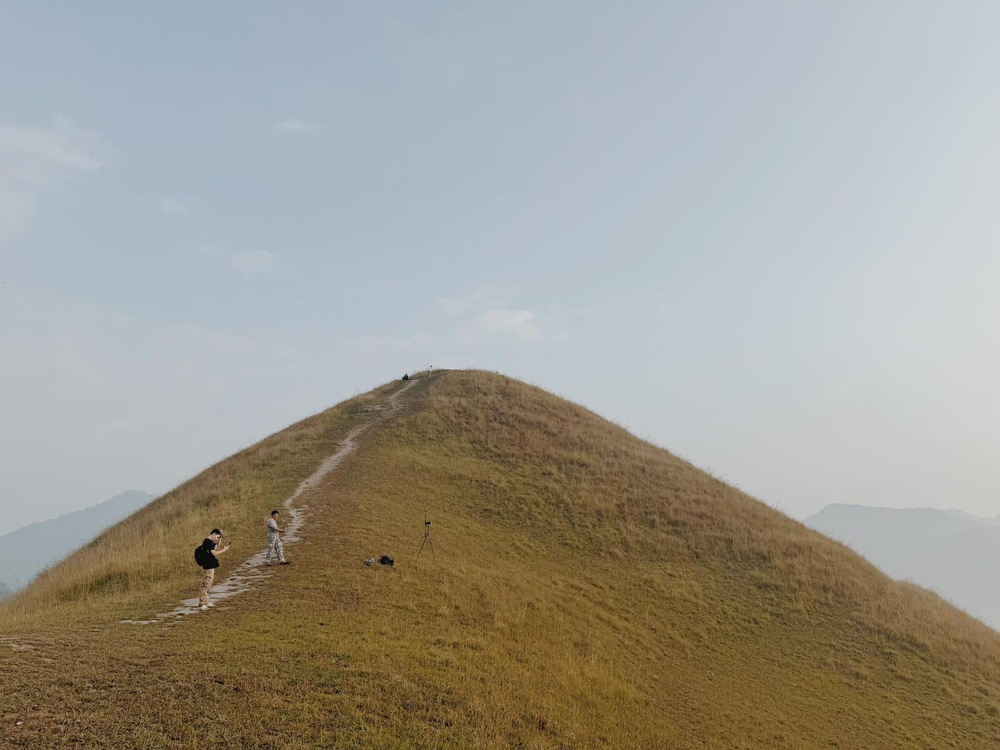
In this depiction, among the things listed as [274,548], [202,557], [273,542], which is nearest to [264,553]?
[274,548]

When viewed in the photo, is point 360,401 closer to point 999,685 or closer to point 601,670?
point 601,670

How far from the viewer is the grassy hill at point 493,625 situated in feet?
35.4

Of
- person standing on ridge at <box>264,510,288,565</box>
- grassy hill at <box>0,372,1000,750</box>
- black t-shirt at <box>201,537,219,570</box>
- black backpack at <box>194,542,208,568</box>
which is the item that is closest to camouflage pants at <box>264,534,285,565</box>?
person standing on ridge at <box>264,510,288,565</box>

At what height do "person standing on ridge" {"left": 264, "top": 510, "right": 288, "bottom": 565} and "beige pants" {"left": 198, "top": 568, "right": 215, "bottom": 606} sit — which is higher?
"person standing on ridge" {"left": 264, "top": 510, "right": 288, "bottom": 565}

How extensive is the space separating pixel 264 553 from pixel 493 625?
968 cm

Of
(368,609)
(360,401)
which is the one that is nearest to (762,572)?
(368,609)

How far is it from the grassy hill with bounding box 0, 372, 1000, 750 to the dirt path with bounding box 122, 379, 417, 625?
1.86 feet

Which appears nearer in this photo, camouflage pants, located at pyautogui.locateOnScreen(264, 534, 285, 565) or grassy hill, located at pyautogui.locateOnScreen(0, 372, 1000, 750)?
grassy hill, located at pyautogui.locateOnScreen(0, 372, 1000, 750)

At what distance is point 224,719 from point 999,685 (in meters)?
28.4

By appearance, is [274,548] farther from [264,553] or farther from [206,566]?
[206,566]

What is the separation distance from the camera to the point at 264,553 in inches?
867

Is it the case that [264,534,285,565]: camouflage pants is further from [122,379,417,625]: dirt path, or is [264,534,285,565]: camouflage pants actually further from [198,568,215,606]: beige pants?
[198,568,215,606]: beige pants

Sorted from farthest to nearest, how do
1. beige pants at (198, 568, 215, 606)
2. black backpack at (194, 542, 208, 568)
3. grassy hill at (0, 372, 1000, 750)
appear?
1. black backpack at (194, 542, 208, 568)
2. beige pants at (198, 568, 215, 606)
3. grassy hill at (0, 372, 1000, 750)

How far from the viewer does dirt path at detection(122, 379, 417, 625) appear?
1623 cm
